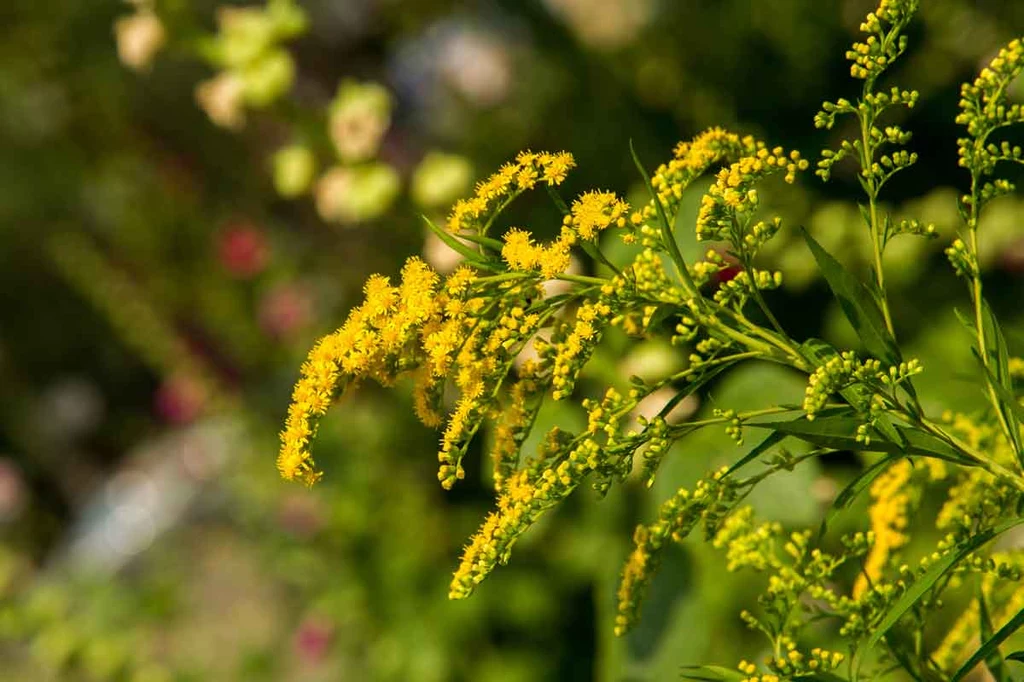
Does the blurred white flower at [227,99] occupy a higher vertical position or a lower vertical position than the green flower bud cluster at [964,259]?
higher

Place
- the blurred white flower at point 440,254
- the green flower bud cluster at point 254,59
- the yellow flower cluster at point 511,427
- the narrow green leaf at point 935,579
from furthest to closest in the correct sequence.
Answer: the green flower bud cluster at point 254,59, the blurred white flower at point 440,254, the yellow flower cluster at point 511,427, the narrow green leaf at point 935,579

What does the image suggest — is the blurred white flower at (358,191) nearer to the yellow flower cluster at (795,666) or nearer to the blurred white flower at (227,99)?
the blurred white flower at (227,99)

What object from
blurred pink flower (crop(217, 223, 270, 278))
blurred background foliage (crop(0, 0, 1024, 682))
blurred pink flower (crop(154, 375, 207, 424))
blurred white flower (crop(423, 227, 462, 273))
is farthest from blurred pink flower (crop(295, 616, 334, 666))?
blurred pink flower (crop(217, 223, 270, 278))

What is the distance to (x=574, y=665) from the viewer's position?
197cm

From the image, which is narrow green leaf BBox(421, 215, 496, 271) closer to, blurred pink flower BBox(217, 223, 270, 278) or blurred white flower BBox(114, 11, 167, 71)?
blurred white flower BBox(114, 11, 167, 71)

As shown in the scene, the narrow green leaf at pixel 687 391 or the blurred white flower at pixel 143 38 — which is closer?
the narrow green leaf at pixel 687 391

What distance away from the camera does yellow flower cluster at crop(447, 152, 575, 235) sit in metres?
0.60

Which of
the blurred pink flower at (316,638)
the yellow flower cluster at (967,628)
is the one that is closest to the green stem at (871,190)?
the yellow flower cluster at (967,628)

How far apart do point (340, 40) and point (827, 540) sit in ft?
7.72

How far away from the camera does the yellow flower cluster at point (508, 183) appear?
0.60 meters

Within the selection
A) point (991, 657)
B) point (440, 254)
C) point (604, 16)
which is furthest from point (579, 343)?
point (604, 16)

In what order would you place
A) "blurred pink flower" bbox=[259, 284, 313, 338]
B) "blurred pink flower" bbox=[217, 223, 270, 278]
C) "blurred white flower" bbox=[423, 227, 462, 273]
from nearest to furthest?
"blurred white flower" bbox=[423, 227, 462, 273] → "blurred pink flower" bbox=[259, 284, 313, 338] → "blurred pink flower" bbox=[217, 223, 270, 278]

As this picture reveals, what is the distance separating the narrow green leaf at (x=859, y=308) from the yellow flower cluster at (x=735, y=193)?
4 centimetres

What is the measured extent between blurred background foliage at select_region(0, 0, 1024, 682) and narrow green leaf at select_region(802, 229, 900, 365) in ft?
0.46
